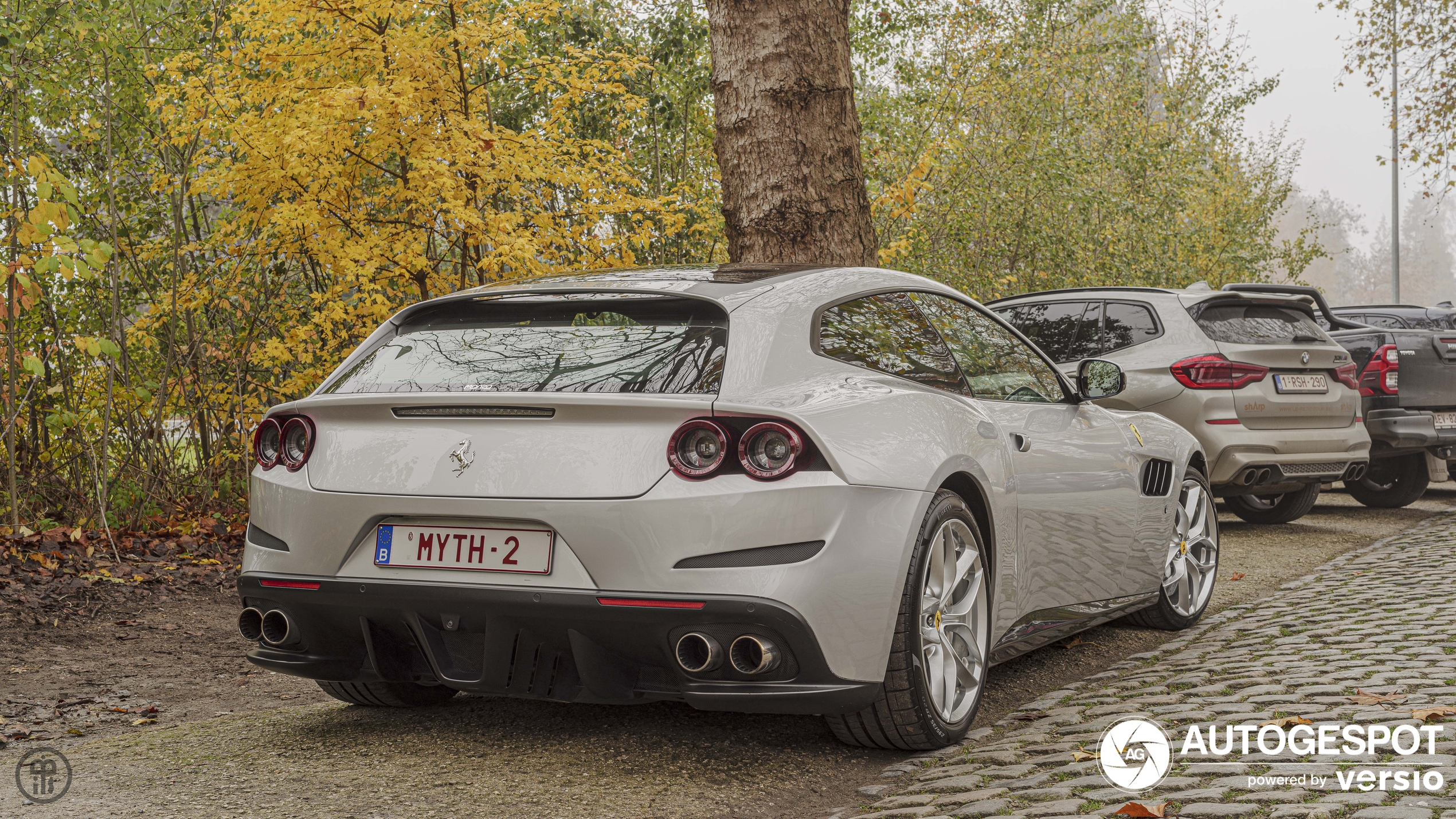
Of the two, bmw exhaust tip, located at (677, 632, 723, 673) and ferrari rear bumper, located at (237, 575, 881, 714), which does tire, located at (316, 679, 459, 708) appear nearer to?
ferrari rear bumper, located at (237, 575, 881, 714)

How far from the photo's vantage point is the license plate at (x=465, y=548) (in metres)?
3.54

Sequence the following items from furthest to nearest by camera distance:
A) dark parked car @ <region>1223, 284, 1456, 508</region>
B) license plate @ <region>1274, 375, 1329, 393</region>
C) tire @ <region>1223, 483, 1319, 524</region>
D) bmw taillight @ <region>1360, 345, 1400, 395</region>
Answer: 1. bmw taillight @ <region>1360, 345, 1400, 395</region>
2. dark parked car @ <region>1223, 284, 1456, 508</region>
3. tire @ <region>1223, 483, 1319, 524</region>
4. license plate @ <region>1274, 375, 1329, 393</region>

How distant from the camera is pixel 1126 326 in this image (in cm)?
945

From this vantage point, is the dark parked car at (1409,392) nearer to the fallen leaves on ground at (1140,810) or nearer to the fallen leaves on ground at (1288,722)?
the fallen leaves on ground at (1288,722)

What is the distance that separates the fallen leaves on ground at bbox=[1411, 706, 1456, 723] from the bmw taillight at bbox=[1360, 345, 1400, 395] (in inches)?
297

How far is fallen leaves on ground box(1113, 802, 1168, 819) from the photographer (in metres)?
3.27

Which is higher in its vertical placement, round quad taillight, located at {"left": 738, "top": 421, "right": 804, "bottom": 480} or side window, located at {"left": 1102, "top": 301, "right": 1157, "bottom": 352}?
round quad taillight, located at {"left": 738, "top": 421, "right": 804, "bottom": 480}

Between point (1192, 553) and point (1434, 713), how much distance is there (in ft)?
7.67

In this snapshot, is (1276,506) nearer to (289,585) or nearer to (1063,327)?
(1063,327)

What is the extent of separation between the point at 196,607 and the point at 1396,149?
91.0 feet

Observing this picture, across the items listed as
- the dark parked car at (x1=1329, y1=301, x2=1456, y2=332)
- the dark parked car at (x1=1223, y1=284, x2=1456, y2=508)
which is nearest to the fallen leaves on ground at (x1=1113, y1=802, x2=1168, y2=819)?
the dark parked car at (x1=1223, y1=284, x2=1456, y2=508)

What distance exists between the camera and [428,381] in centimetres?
386

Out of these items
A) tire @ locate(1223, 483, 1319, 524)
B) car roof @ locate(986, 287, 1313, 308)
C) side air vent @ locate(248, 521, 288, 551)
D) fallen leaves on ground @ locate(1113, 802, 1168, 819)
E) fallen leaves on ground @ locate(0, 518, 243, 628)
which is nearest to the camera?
fallen leaves on ground @ locate(1113, 802, 1168, 819)

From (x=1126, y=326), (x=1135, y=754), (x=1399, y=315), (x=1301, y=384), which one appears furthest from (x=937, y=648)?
(x=1399, y=315)
